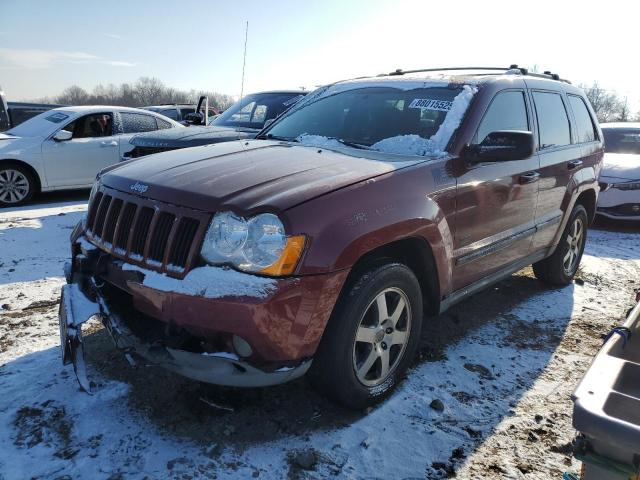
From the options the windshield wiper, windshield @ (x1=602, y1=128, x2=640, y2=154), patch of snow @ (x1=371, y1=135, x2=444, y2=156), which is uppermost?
windshield @ (x1=602, y1=128, x2=640, y2=154)

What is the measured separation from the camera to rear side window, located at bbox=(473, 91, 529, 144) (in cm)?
352

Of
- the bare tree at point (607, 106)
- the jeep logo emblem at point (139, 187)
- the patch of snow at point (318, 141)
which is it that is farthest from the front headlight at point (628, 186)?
the bare tree at point (607, 106)

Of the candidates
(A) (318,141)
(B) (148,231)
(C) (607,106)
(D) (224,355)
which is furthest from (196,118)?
(C) (607,106)

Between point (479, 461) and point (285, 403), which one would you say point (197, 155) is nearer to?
point (285, 403)

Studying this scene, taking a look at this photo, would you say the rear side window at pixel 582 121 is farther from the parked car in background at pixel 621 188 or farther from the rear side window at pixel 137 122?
the rear side window at pixel 137 122

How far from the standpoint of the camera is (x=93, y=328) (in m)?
3.71

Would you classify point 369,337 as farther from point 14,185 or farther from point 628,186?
point 14,185

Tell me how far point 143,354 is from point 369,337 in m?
1.13

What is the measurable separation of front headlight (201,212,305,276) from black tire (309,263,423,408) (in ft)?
1.40

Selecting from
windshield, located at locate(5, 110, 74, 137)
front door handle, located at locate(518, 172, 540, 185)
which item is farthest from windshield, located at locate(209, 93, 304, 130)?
front door handle, located at locate(518, 172, 540, 185)

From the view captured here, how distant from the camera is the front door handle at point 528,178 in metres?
3.79

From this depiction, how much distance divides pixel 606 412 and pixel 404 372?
1738 mm

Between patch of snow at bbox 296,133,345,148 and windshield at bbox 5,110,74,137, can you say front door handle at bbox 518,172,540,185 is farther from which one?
windshield at bbox 5,110,74,137

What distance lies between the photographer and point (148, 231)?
257cm
